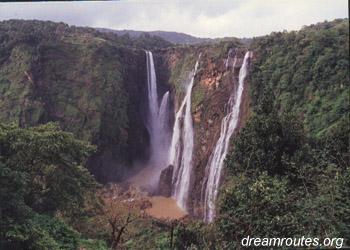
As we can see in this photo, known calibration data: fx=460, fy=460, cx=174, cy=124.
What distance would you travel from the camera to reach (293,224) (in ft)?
14.9

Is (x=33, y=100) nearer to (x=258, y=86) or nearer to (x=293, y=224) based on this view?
(x=258, y=86)

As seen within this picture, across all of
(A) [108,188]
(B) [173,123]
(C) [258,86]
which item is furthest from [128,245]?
(B) [173,123]

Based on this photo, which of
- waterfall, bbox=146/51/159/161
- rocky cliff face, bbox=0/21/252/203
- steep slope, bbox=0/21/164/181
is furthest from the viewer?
waterfall, bbox=146/51/159/161

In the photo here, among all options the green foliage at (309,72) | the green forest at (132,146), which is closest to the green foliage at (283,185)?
the green forest at (132,146)

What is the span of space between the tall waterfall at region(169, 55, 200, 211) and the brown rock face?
0.15 metres

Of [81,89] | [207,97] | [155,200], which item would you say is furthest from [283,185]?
[81,89]

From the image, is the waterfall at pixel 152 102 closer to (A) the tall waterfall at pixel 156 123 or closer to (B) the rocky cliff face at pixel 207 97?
(A) the tall waterfall at pixel 156 123

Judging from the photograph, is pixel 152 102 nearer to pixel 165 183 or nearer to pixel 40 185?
pixel 165 183

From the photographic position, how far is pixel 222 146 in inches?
498

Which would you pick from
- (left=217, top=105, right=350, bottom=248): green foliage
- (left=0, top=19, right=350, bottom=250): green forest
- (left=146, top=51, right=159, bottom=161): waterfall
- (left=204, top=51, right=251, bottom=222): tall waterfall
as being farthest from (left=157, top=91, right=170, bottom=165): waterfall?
(left=217, top=105, right=350, bottom=248): green foliage

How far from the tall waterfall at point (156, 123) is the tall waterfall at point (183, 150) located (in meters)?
0.33

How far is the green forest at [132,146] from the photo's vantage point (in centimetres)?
536

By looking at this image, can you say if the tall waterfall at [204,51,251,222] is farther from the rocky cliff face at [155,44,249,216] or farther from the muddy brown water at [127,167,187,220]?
the muddy brown water at [127,167,187,220]

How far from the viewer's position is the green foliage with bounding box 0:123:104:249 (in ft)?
19.7
